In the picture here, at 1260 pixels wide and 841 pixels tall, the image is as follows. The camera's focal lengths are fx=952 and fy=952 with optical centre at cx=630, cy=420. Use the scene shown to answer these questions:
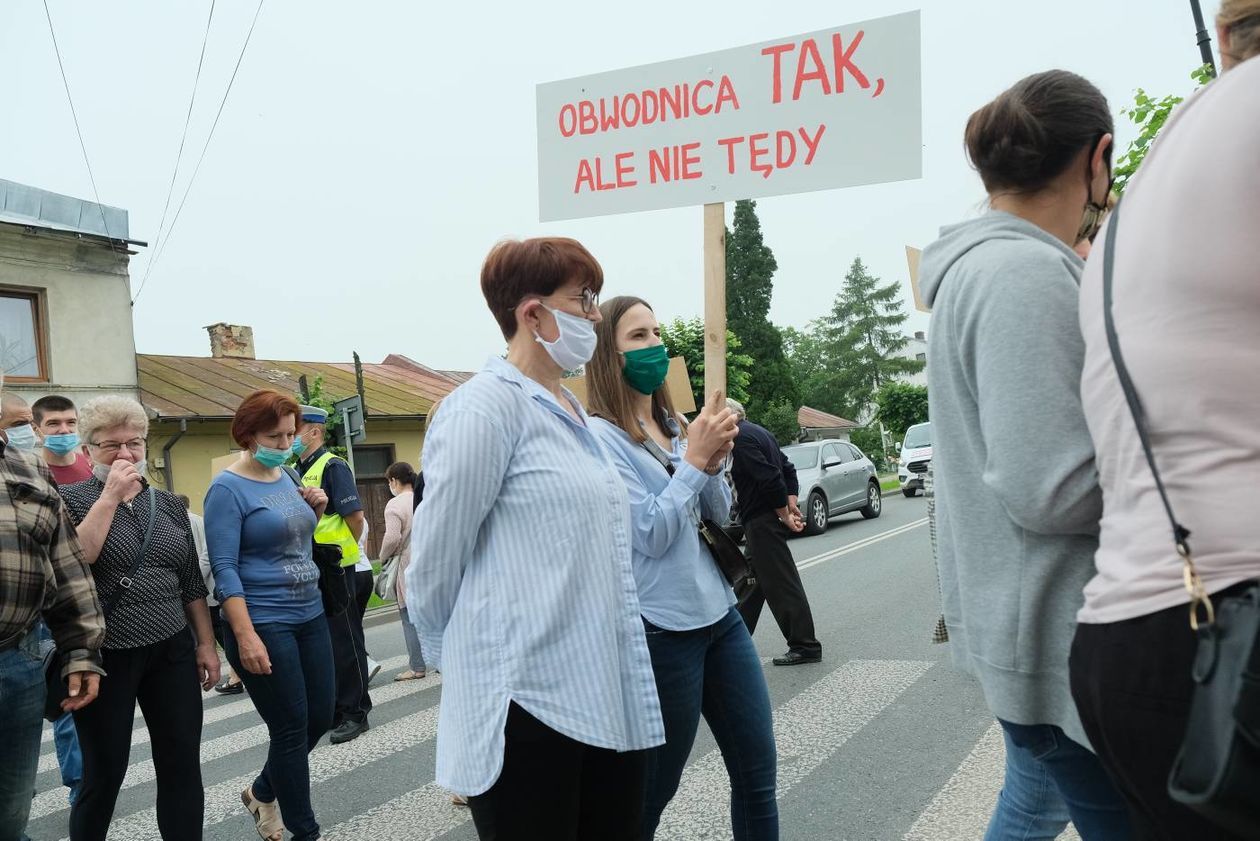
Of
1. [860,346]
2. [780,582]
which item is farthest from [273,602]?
[860,346]

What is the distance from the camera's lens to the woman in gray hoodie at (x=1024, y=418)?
144 cm

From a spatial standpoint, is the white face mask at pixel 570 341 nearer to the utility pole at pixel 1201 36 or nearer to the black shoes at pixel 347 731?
the black shoes at pixel 347 731

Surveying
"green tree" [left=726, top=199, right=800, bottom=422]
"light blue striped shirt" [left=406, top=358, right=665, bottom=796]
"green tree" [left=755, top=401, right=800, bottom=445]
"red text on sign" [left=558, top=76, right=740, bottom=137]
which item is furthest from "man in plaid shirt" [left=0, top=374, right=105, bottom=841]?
"green tree" [left=726, top=199, right=800, bottom=422]

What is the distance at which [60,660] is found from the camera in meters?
2.93

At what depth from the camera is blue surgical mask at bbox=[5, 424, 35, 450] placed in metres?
5.20

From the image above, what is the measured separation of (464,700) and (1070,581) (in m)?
1.14

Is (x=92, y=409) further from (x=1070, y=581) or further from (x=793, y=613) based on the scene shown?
(x=793, y=613)

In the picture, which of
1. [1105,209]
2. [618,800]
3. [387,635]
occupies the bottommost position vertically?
[387,635]

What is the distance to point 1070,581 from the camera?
1.51 metres

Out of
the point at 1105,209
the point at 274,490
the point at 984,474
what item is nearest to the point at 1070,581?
the point at 984,474

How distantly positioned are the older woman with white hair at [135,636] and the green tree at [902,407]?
4487 cm

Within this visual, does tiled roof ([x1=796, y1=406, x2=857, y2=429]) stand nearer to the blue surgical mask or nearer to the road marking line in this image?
the road marking line

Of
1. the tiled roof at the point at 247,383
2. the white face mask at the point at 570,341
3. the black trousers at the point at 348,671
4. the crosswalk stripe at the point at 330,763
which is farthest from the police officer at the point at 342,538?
the tiled roof at the point at 247,383

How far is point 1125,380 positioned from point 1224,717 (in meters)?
0.42
